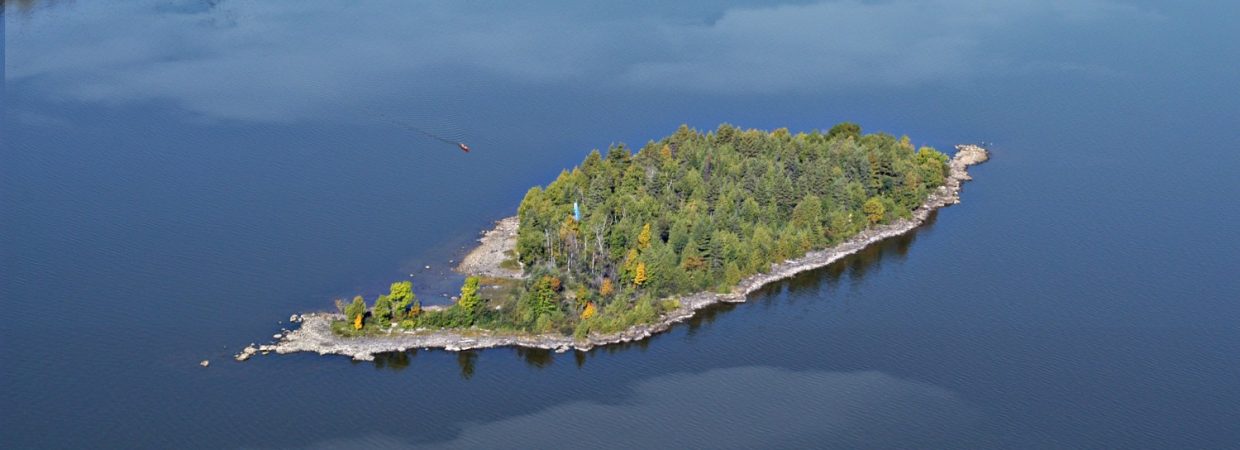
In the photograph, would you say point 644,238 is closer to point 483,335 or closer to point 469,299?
point 469,299

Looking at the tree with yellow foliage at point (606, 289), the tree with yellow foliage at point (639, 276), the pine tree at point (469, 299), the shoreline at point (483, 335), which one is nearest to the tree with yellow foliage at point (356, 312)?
the shoreline at point (483, 335)

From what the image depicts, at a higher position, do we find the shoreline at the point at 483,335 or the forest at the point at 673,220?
the forest at the point at 673,220

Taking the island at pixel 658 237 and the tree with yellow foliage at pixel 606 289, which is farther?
the tree with yellow foliage at pixel 606 289

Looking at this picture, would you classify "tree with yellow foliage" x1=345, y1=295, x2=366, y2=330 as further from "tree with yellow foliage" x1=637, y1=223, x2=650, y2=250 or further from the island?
"tree with yellow foliage" x1=637, y1=223, x2=650, y2=250

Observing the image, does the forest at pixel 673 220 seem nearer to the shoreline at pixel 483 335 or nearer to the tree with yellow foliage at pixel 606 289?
the tree with yellow foliage at pixel 606 289

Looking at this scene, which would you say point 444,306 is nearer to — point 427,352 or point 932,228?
point 427,352

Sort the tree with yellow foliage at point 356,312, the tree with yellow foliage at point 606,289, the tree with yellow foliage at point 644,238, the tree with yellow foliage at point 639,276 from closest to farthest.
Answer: the tree with yellow foliage at point 356,312, the tree with yellow foliage at point 606,289, the tree with yellow foliage at point 639,276, the tree with yellow foliage at point 644,238

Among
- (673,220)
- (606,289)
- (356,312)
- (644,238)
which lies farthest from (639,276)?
(356,312)

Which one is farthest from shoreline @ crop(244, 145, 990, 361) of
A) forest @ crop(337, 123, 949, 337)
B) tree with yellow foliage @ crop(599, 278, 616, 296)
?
tree with yellow foliage @ crop(599, 278, 616, 296)
